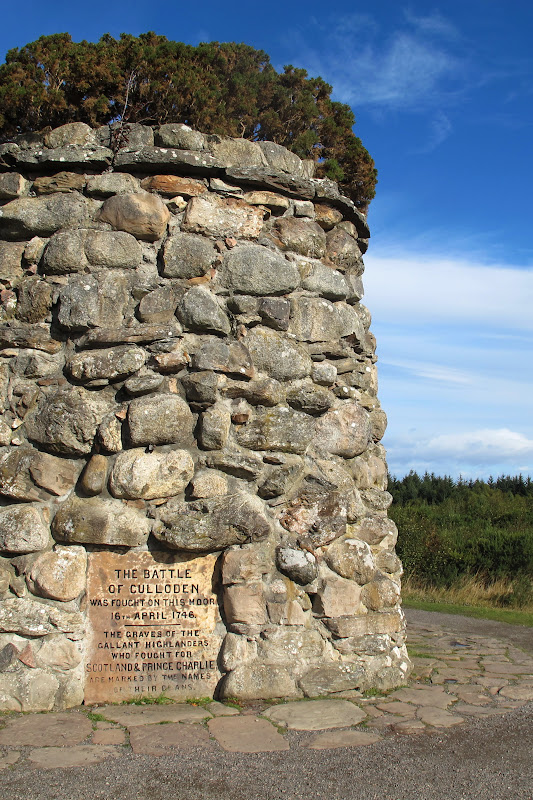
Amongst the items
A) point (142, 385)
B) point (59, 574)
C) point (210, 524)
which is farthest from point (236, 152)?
point (59, 574)

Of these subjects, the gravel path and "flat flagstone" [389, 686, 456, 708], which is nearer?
the gravel path

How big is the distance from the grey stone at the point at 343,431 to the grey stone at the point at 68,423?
1.38 metres

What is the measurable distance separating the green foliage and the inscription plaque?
302 centimetres

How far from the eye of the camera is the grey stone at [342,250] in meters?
4.86

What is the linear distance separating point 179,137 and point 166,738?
11.7 ft

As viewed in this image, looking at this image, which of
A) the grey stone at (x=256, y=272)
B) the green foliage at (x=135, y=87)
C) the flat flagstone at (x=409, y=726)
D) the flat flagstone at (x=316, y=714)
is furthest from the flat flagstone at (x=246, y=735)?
the green foliage at (x=135, y=87)

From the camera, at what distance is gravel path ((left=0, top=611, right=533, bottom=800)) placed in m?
2.66

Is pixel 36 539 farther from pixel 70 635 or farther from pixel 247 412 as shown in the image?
pixel 247 412

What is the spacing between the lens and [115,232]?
4324mm

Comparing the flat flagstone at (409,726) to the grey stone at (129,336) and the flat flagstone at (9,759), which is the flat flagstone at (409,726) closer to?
the flat flagstone at (9,759)

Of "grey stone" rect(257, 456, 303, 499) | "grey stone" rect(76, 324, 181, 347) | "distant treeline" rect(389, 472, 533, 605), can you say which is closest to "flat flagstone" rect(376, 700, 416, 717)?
→ "grey stone" rect(257, 456, 303, 499)

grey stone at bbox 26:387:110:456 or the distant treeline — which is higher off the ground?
grey stone at bbox 26:387:110:456

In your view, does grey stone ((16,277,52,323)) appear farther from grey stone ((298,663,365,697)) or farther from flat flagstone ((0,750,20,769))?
grey stone ((298,663,365,697))

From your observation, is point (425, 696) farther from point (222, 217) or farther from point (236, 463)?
point (222, 217)
